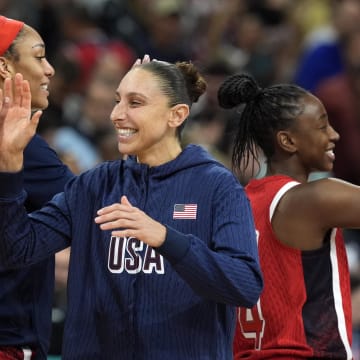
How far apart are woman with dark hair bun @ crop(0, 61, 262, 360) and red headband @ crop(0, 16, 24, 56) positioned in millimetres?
590

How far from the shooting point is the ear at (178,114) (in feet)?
12.7

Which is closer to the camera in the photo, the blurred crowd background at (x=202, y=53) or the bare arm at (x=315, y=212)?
the bare arm at (x=315, y=212)

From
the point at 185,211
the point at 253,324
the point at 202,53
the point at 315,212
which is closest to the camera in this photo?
the point at 185,211

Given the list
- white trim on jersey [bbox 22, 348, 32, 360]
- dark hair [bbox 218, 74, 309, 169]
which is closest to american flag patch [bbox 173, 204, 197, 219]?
dark hair [bbox 218, 74, 309, 169]

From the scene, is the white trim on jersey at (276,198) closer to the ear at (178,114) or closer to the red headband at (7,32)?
the ear at (178,114)

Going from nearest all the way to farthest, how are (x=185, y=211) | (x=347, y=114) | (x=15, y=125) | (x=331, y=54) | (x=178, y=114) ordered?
(x=15, y=125) < (x=185, y=211) < (x=178, y=114) < (x=347, y=114) < (x=331, y=54)

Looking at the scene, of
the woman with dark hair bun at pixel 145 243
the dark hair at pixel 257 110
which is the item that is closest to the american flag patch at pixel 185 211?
the woman with dark hair bun at pixel 145 243

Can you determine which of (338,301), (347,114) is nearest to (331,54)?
(347,114)

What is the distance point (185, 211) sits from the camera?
375cm

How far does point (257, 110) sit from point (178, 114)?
63 centimetres

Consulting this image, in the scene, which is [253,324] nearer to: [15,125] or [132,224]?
[132,224]

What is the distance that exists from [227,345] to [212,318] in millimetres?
132

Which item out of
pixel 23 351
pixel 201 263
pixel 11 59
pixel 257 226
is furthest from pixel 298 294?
pixel 11 59

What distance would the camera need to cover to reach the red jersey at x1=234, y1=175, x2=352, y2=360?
412 centimetres
